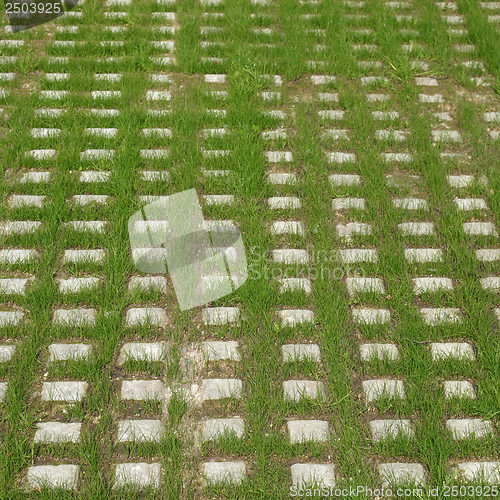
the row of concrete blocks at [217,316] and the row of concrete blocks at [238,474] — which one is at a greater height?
the row of concrete blocks at [217,316]

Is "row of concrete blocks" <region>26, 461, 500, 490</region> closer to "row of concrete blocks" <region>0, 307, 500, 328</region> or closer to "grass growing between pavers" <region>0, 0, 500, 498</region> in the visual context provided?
"grass growing between pavers" <region>0, 0, 500, 498</region>

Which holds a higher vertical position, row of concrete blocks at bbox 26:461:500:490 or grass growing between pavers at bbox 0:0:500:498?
grass growing between pavers at bbox 0:0:500:498

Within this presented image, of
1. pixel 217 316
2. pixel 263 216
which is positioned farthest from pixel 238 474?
pixel 263 216

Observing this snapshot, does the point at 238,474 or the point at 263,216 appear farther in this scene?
the point at 263,216

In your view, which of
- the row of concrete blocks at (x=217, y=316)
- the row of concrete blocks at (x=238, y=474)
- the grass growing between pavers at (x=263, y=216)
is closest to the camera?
the row of concrete blocks at (x=238, y=474)

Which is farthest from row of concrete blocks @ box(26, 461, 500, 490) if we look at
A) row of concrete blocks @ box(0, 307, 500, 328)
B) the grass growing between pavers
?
row of concrete blocks @ box(0, 307, 500, 328)

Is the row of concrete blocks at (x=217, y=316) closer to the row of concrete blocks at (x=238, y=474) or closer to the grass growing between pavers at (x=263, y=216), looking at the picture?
the grass growing between pavers at (x=263, y=216)

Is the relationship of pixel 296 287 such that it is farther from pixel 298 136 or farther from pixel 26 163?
pixel 26 163

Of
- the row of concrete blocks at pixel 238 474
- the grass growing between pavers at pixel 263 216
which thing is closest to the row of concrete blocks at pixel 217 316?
the grass growing between pavers at pixel 263 216

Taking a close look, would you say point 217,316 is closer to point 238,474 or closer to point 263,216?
point 263,216
